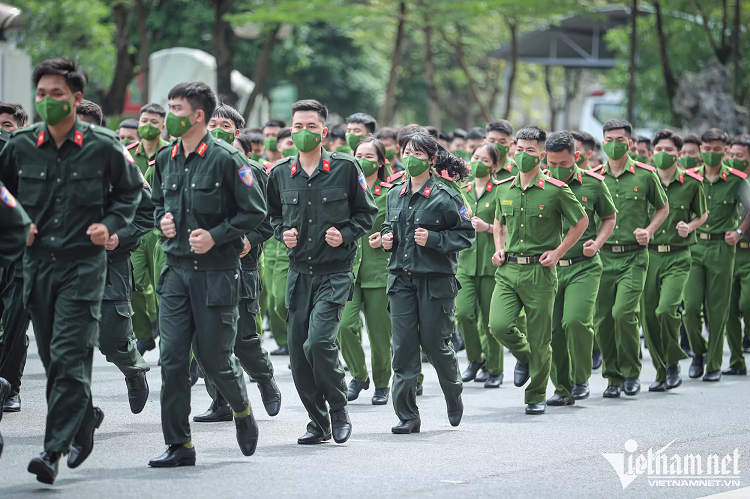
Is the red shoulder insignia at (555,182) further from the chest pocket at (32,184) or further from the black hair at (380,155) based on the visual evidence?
the chest pocket at (32,184)

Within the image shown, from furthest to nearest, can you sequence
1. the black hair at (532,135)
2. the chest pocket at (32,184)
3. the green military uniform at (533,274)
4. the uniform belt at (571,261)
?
1. the uniform belt at (571,261)
2. the black hair at (532,135)
3. the green military uniform at (533,274)
4. the chest pocket at (32,184)

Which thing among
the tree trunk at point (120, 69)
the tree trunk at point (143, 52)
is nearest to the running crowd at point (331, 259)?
the tree trunk at point (143, 52)

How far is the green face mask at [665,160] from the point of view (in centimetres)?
1220

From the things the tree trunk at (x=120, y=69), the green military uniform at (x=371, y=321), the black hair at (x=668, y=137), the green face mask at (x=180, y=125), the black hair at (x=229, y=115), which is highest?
the tree trunk at (x=120, y=69)

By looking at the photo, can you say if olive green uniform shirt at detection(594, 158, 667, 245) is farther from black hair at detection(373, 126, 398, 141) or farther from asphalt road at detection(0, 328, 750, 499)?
black hair at detection(373, 126, 398, 141)

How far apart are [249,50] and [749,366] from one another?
2281 cm

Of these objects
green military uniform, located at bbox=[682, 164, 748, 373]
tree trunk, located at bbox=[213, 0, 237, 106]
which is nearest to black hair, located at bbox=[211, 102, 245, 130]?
green military uniform, located at bbox=[682, 164, 748, 373]

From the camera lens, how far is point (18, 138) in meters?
7.04

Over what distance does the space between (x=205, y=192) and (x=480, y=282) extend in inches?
194

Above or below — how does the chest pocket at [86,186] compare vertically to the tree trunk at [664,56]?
below

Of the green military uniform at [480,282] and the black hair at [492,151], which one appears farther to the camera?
the green military uniform at [480,282]

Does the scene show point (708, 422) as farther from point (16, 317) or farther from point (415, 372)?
point (16, 317)

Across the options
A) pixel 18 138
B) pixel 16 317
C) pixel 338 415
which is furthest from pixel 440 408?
pixel 18 138

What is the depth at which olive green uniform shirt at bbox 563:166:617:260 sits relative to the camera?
10.5m
